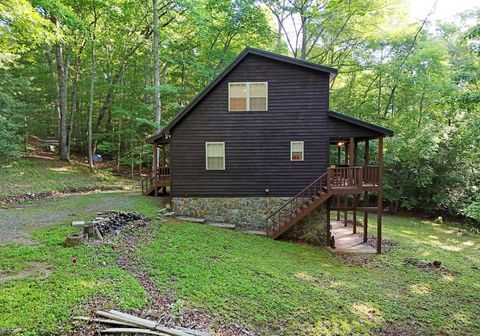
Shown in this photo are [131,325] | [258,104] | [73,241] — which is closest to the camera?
[131,325]

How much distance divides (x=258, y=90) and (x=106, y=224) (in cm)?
790

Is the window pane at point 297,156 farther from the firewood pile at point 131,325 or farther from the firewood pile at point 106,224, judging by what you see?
the firewood pile at point 131,325

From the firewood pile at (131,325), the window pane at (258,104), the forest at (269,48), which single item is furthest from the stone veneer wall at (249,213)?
the firewood pile at (131,325)

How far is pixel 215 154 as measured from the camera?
12.7m

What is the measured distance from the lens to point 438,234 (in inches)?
651

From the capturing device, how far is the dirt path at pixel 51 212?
860 centimetres

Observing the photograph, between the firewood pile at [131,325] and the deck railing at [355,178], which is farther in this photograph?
the deck railing at [355,178]

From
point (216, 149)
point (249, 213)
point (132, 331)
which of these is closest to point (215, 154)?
point (216, 149)

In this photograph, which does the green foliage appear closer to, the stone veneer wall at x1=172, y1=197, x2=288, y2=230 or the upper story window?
the stone veneer wall at x1=172, y1=197, x2=288, y2=230

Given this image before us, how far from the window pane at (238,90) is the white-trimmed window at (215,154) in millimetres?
2180

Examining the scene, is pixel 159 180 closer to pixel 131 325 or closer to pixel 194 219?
pixel 194 219

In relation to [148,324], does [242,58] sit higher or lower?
higher

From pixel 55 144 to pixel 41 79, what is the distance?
19.2 ft

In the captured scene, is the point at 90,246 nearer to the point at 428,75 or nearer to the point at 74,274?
the point at 74,274
